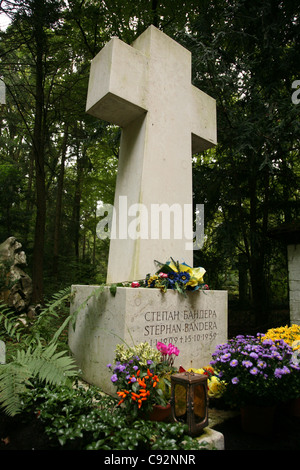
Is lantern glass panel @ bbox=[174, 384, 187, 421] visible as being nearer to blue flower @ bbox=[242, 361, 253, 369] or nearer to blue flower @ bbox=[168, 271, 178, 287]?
blue flower @ bbox=[242, 361, 253, 369]

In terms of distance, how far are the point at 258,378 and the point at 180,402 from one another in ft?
2.11

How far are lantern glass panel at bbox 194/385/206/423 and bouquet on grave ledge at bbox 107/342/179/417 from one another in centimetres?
24

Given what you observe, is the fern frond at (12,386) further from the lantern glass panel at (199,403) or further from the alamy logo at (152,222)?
the alamy logo at (152,222)

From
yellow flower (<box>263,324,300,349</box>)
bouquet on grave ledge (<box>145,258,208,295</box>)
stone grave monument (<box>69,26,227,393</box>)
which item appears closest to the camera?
stone grave monument (<box>69,26,227,393</box>)

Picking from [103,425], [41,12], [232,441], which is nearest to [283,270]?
[232,441]

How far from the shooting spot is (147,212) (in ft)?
11.3

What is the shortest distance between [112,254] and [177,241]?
2.71ft

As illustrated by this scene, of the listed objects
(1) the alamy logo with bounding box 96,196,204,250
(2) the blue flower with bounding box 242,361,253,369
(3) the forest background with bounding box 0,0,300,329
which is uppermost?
(3) the forest background with bounding box 0,0,300,329

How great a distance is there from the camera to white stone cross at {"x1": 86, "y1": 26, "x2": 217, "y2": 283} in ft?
11.2

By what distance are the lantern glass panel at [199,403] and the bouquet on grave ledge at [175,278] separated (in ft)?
3.49

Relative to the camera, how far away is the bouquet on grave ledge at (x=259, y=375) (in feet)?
7.45

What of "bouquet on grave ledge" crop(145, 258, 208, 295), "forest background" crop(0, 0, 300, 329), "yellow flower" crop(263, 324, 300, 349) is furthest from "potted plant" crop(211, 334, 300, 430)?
"forest background" crop(0, 0, 300, 329)

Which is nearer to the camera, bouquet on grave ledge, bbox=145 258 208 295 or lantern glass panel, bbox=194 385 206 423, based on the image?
lantern glass panel, bbox=194 385 206 423

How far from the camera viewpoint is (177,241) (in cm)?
379
